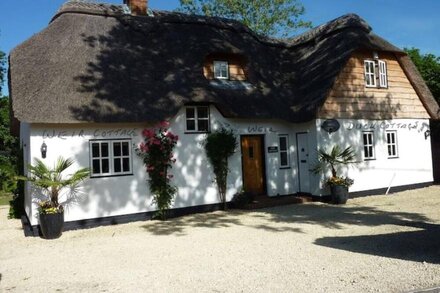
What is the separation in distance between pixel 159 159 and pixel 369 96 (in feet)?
28.4

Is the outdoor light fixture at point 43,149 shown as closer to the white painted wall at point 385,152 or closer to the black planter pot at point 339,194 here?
the white painted wall at point 385,152

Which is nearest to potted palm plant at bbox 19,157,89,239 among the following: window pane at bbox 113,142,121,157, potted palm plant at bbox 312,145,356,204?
window pane at bbox 113,142,121,157

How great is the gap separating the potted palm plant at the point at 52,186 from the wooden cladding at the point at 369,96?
843 cm

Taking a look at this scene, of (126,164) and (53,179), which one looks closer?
(53,179)

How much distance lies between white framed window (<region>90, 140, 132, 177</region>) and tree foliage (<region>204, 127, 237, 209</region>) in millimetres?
2640

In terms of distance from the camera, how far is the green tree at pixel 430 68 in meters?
20.6

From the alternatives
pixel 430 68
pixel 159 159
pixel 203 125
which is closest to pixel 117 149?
pixel 159 159

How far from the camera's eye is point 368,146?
1587 cm

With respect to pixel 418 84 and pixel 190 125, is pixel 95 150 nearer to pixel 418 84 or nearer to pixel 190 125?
pixel 190 125

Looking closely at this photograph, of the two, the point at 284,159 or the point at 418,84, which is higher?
the point at 418,84

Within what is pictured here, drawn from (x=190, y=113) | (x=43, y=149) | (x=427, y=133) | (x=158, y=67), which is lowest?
(x=43, y=149)

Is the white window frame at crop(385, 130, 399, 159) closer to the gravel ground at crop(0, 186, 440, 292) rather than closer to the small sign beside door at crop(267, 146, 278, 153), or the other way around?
the gravel ground at crop(0, 186, 440, 292)

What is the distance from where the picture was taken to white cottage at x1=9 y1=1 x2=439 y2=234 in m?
A: 11.6

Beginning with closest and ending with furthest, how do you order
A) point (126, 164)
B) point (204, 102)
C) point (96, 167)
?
point (96, 167) → point (126, 164) → point (204, 102)
